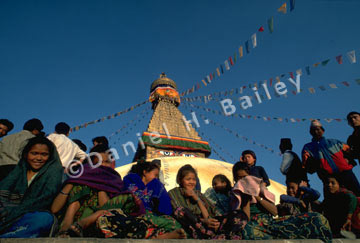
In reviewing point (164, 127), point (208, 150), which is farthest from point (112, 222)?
point (164, 127)

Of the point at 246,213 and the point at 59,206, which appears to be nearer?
the point at 59,206

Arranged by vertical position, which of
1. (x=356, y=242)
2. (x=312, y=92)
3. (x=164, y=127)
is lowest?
(x=356, y=242)

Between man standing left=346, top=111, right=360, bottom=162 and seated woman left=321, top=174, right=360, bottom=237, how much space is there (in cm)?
82

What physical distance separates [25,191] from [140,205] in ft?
3.77

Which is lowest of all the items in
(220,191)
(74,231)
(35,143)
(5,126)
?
(74,231)

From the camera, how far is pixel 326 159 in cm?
395

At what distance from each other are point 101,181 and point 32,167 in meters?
0.75

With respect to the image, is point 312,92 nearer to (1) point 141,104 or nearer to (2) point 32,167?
(2) point 32,167

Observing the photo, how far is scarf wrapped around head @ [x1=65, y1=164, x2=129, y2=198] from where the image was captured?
2645 millimetres

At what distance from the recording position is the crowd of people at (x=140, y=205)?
229cm

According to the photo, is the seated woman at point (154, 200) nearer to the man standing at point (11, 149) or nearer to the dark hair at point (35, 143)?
the dark hair at point (35, 143)

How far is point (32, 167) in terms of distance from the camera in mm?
2727

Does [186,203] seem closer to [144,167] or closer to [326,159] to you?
[144,167]

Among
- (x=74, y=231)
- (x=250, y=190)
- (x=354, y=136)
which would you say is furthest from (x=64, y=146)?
(x=354, y=136)
